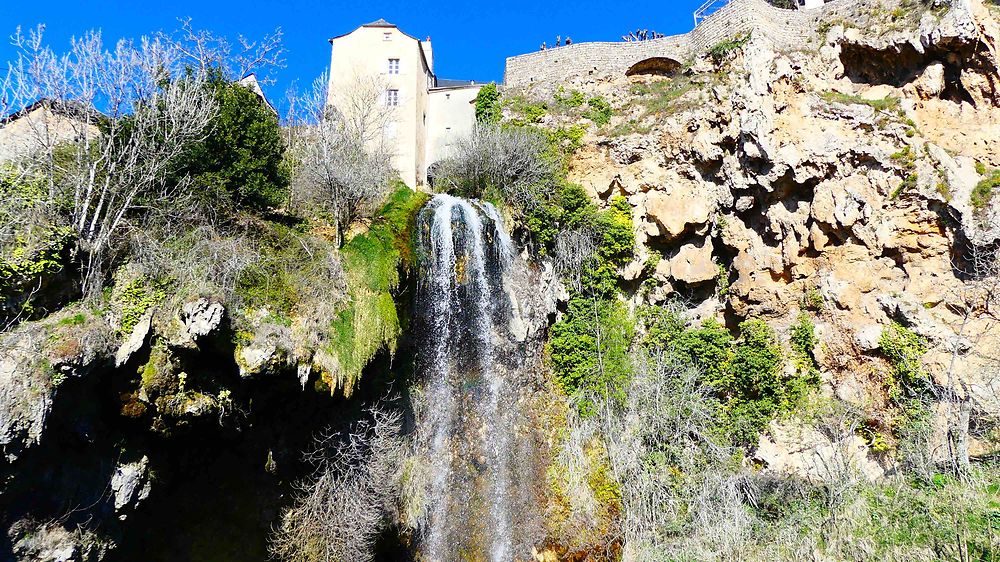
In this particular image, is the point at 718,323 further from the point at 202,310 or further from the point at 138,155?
the point at 138,155

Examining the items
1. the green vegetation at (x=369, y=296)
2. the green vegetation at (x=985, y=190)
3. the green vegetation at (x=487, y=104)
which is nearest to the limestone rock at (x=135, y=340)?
the green vegetation at (x=369, y=296)

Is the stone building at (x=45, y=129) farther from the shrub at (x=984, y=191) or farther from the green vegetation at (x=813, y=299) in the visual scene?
the shrub at (x=984, y=191)

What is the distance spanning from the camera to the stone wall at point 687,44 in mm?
16406

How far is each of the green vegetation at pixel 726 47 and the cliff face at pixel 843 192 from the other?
0.17 metres

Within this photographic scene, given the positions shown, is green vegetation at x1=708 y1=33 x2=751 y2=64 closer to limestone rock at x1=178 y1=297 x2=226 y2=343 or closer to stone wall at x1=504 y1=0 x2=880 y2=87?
stone wall at x1=504 y1=0 x2=880 y2=87

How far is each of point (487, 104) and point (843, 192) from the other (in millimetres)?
10914

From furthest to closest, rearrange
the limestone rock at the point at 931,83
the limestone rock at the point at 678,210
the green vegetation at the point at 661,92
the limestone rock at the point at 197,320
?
the green vegetation at the point at 661,92 < the limestone rock at the point at 678,210 < the limestone rock at the point at 931,83 < the limestone rock at the point at 197,320

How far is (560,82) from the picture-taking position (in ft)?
61.8

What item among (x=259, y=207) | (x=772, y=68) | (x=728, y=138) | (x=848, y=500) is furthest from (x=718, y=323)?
(x=259, y=207)

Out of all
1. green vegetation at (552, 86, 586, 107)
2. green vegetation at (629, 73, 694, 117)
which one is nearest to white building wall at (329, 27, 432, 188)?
green vegetation at (552, 86, 586, 107)

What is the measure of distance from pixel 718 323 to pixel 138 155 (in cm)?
1330

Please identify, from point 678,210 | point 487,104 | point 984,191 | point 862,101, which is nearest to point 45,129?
point 487,104

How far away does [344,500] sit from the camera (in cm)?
995

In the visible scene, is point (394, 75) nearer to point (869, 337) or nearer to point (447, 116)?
point (447, 116)
